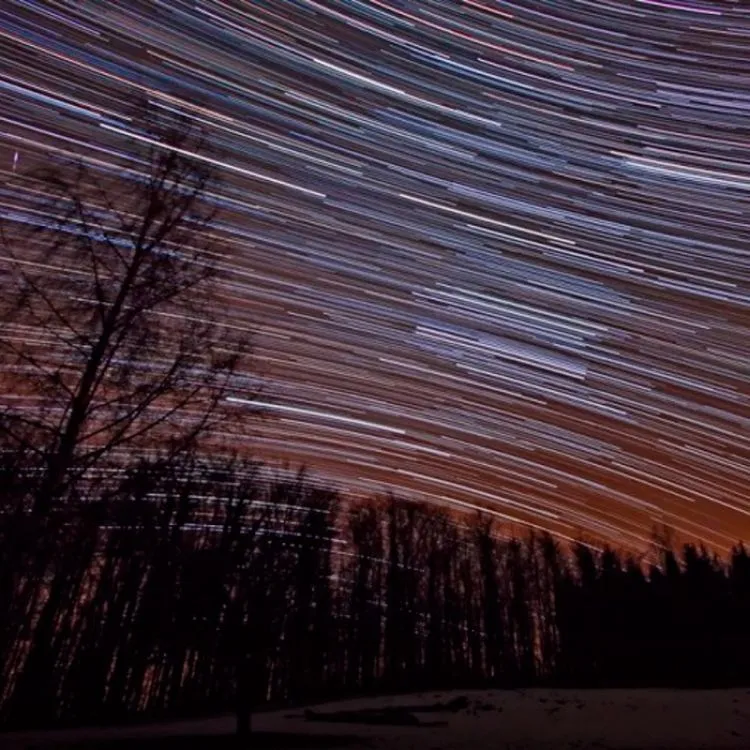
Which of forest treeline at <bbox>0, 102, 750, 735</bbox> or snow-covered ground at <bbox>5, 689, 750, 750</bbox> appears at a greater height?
forest treeline at <bbox>0, 102, 750, 735</bbox>

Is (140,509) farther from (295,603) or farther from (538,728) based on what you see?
(538,728)

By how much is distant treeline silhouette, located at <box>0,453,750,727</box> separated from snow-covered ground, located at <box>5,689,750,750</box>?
219cm

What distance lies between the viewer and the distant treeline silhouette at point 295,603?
714 cm

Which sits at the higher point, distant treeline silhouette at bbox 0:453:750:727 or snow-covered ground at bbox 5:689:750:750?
distant treeline silhouette at bbox 0:453:750:727

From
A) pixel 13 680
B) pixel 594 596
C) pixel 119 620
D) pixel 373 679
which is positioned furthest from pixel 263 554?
pixel 594 596

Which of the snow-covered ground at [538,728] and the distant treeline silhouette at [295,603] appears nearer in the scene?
the distant treeline silhouette at [295,603]

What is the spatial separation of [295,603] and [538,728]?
8361 millimetres

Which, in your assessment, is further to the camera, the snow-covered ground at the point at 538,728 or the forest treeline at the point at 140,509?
the snow-covered ground at the point at 538,728

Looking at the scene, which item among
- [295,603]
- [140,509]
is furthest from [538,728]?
[140,509]

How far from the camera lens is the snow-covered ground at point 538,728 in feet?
43.7

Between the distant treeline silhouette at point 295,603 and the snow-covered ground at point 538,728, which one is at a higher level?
the distant treeline silhouette at point 295,603

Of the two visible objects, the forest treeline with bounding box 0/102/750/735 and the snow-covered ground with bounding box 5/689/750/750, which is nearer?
the forest treeline with bounding box 0/102/750/735

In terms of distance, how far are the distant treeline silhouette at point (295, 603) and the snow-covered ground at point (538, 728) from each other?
7.18 ft

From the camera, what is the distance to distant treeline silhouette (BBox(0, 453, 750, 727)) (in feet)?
23.4
